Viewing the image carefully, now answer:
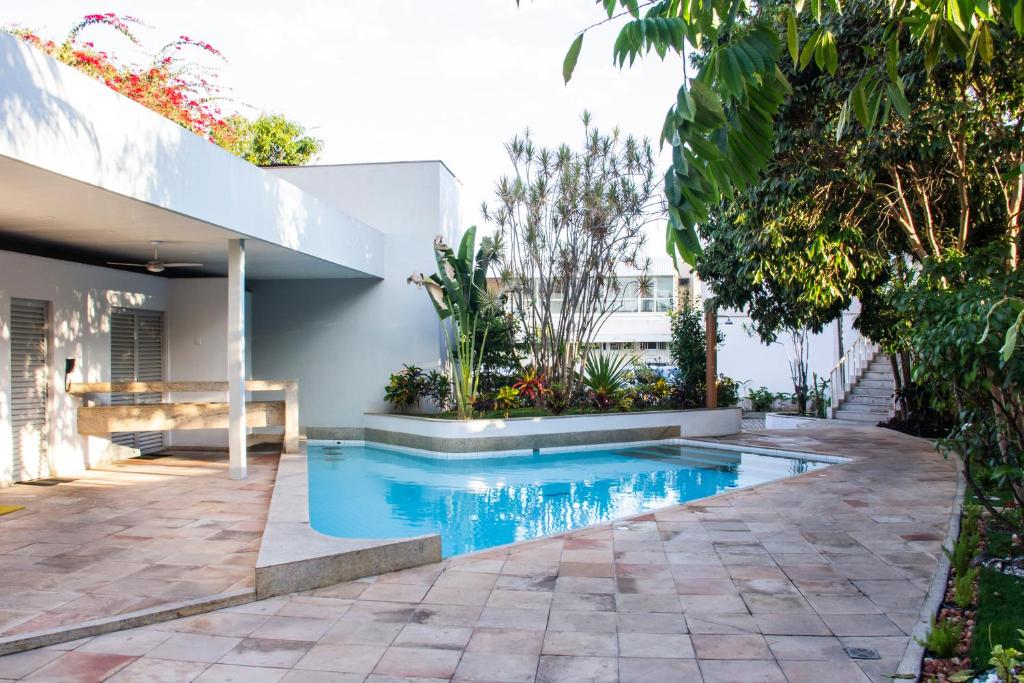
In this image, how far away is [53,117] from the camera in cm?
604

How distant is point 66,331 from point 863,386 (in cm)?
1666

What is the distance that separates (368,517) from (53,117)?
5360 mm

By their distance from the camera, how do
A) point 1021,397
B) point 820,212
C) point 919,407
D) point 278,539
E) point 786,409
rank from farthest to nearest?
1. point 786,409
2. point 919,407
3. point 820,212
4. point 278,539
5. point 1021,397

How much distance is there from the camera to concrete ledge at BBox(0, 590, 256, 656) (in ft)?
15.2

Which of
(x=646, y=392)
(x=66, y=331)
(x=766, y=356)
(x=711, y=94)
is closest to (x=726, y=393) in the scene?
Result: (x=646, y=392)

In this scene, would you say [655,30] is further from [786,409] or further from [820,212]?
[786,409]

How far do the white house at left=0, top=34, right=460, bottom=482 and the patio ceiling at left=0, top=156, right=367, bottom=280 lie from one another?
4cm

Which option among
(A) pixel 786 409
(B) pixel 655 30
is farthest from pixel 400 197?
(B) pixel 655 30

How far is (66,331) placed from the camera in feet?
34.9

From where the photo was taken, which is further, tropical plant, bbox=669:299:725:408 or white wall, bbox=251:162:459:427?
tropical plant, bbox=669:299:725:408

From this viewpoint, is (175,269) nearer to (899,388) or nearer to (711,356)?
(711,356)

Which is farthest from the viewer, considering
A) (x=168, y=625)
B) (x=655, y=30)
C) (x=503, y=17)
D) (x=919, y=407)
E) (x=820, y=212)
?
(x=919, y=407)

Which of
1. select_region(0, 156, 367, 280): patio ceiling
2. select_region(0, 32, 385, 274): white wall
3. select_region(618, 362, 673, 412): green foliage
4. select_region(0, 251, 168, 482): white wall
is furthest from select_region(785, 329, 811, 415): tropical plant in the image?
select_region(0, 251, 168, 482): white wall

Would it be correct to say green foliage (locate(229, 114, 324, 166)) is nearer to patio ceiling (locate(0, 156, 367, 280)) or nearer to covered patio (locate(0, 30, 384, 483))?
covered patio (locate(0, 30, 384, 483))
